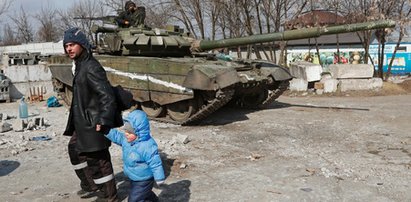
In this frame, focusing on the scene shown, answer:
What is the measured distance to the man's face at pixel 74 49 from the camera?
14.0ft

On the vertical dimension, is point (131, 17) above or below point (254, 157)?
above

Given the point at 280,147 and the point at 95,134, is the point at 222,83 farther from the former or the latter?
the point at 95,134

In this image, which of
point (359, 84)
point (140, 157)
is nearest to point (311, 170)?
point (140, 157)

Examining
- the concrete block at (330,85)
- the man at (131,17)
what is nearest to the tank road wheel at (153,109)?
the man at (131,17)

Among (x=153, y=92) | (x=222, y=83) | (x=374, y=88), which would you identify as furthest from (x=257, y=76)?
(x=374, y=88)

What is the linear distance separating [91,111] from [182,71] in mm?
4986

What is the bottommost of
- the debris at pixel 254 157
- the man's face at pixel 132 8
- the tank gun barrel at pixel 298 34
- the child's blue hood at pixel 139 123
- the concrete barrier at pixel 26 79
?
the debris at pixel 254 157

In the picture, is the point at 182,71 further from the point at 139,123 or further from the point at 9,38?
the point at 9,38

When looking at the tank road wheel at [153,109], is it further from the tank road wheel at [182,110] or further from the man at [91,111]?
the man at [91,111]

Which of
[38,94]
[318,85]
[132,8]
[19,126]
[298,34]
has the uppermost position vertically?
[132,8]

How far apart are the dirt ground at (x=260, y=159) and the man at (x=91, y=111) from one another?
0.55 metres

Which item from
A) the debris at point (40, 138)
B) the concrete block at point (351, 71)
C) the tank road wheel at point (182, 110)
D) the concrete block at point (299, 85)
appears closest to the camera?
the debris at point (40, 138)

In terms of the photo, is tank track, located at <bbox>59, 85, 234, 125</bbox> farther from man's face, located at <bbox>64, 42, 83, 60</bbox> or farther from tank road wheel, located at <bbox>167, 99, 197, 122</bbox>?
man's face, located at <bbox>64, 42, 83, 60</bbox>

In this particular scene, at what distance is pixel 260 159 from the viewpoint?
656 cm
